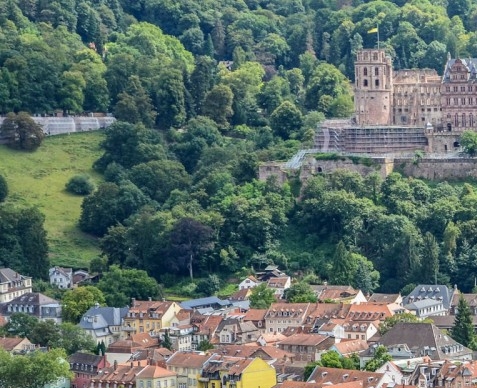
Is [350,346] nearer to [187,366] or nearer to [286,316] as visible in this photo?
[286,316]

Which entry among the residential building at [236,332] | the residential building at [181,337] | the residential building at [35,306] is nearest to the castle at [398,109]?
the residential building at [236,332]

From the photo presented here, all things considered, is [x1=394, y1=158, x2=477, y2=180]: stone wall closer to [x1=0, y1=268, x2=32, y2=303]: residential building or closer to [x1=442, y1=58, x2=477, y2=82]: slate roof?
[x1=442, y1=58, x2=477, y2=82]: slate roof

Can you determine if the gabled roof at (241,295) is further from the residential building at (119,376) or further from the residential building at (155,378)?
the residential building at (155,378)

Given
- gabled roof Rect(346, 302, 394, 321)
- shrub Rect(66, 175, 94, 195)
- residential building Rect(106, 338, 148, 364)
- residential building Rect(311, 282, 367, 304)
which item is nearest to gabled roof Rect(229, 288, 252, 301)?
residential building Rect(311, 282, 367, 304)

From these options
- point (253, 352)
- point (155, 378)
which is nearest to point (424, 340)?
point (253, 352)

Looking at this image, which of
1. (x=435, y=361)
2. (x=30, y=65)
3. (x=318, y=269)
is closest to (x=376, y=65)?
(x=318, y=269)
